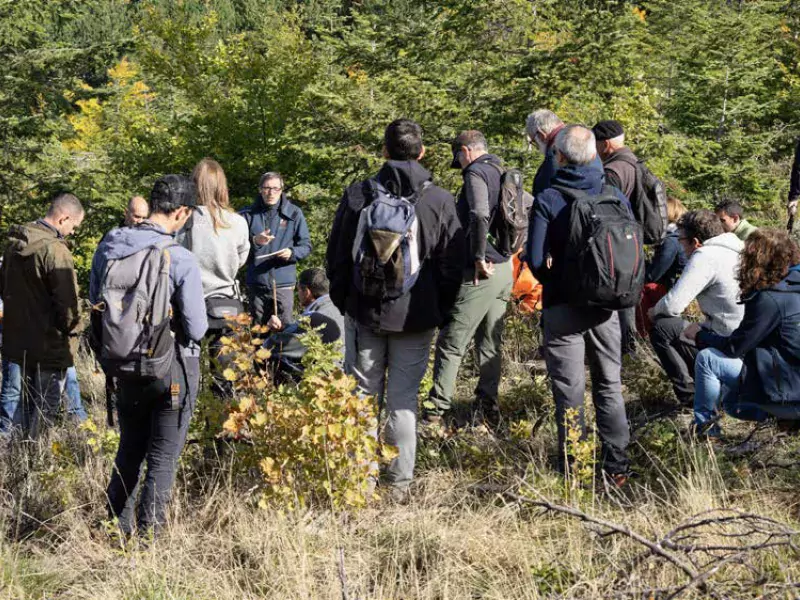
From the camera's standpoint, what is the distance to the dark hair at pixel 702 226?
5.74 m

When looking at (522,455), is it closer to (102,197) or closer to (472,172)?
(472,172)

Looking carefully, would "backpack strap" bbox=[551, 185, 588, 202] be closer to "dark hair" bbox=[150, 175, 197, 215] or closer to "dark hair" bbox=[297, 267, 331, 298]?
"dark hair" bbox=[150, 175, 197, 215]

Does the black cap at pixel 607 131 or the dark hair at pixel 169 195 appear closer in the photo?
the dark hair at pixel 169 195

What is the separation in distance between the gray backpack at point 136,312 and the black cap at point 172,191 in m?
0.27

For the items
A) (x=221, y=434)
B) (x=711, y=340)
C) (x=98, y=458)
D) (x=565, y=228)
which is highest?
(x=565, y=228)

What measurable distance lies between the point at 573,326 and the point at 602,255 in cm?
45

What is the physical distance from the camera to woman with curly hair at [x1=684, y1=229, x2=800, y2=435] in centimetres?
447

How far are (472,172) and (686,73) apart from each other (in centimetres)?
757

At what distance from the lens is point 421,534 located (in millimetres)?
3852

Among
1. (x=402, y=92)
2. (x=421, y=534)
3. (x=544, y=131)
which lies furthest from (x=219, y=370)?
(x=402, y=92)

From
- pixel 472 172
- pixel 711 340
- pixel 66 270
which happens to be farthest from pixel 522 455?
pixel 66 270

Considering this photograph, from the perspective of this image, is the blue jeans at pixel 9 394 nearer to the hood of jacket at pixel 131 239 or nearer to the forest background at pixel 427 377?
the forest background at pixel 427 377

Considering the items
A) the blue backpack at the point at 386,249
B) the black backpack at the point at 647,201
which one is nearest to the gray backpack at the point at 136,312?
the blue backpack at the point at 386,249

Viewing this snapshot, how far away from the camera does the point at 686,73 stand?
12.0 meters
